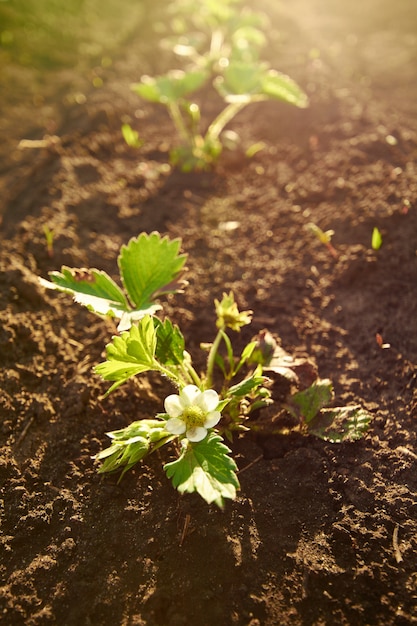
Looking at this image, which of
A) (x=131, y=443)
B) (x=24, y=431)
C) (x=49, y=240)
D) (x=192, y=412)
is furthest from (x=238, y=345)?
(x=49, y=240)

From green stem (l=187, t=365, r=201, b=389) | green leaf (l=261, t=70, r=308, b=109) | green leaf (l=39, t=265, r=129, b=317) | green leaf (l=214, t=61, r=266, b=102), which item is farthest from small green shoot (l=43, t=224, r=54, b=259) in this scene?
green leaf (l=261, t=70, r=308, b=109)

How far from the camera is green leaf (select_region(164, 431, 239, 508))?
48.3 inches

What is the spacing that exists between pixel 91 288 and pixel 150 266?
23 centimetres

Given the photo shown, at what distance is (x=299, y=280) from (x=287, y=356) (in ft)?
1.88

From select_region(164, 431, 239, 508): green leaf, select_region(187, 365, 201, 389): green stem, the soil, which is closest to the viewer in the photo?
select_region(164, 431, 239, 508): green leaf

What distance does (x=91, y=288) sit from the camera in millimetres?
1675

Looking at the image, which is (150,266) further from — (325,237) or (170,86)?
(170,86)

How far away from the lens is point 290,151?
3.02 m

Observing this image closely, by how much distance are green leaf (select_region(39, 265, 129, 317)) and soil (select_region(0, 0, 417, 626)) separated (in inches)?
12.3

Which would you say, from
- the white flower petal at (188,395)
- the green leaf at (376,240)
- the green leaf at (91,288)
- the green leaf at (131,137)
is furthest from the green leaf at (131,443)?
the green leaf at (131,137)

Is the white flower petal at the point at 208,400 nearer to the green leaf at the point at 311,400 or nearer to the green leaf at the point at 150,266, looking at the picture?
the green leaf at the point at 311,400

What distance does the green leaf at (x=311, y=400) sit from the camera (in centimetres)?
163

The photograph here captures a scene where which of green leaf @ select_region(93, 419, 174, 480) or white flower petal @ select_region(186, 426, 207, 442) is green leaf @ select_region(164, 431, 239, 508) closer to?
white flower petal @ select_region(186, 426, 207, 442)

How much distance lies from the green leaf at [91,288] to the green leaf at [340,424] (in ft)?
2.52
